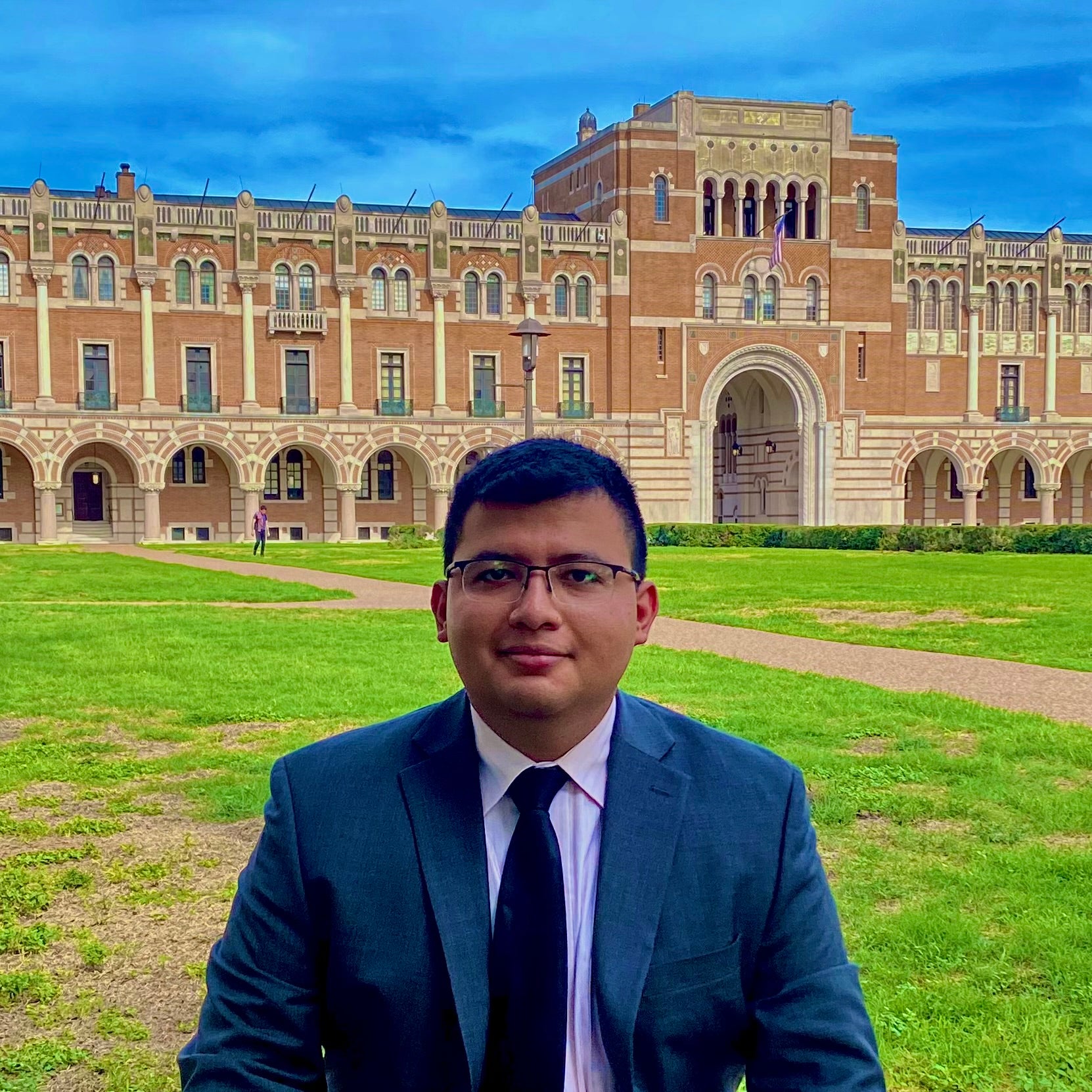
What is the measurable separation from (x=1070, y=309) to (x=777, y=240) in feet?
51.2

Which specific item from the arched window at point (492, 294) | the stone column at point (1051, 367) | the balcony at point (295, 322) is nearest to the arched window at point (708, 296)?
the arched window at point (492, 294)

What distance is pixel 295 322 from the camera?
152ft

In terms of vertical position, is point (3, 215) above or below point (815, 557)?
above

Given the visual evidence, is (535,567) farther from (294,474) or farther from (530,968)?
(294,474)

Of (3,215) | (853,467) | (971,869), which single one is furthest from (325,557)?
(971,869)

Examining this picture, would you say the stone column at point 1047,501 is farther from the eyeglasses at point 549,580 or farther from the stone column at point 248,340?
the eyeglasses at point 549,580

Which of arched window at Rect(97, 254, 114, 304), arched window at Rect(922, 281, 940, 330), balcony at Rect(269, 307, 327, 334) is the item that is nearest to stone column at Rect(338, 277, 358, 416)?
balcony at Rect(269, 307, 327, 334)

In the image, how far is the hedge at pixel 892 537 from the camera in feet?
114

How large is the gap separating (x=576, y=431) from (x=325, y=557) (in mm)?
16275

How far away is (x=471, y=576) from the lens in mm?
2492

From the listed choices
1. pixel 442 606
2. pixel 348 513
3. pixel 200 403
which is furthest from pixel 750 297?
pixel 442 606

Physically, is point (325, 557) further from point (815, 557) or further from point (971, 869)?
point (971, 869)

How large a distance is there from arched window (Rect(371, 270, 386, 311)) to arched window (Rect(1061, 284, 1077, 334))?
28804 millimetres

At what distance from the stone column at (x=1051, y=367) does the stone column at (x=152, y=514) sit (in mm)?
35693
